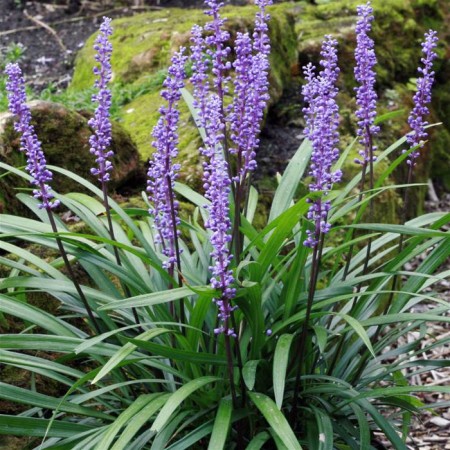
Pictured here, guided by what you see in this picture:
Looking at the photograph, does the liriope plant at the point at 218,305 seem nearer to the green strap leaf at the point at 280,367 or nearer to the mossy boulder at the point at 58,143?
the green strap leaf at the point at 280,367

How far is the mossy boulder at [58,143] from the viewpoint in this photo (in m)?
4.32

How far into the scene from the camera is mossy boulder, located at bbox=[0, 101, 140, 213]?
170 inches

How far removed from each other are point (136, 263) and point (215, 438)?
1213 mm

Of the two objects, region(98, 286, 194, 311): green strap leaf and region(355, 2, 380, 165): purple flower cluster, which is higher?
region(355, 2, 380, 165): purple flower cluster

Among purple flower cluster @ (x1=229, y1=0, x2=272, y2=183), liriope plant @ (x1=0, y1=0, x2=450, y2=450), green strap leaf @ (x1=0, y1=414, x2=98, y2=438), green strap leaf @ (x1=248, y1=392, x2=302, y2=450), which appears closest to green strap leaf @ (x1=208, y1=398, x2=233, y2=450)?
liriope plant @ (x1=0, y1=0, x2=450, y2=450)

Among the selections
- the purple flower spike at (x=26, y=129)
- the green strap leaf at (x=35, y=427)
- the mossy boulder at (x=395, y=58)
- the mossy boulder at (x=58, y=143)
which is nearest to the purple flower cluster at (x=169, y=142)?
the purple flower spike at (x=26, y=129)

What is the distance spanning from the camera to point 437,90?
334 inches

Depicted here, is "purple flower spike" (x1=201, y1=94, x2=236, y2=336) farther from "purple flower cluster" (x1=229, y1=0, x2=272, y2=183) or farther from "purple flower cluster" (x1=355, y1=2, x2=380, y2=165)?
"purple flower cluster" (x1=355, y1=2, x2=380, y2=165)

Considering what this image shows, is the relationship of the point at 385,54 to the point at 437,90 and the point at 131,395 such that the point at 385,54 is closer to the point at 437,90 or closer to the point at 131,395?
the point at 437,90

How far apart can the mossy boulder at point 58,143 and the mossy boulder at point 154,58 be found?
62 centimetres

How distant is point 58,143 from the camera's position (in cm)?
461

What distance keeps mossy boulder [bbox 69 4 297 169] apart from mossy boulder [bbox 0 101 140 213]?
2.03 feet

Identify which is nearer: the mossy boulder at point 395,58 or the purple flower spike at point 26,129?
the purple flower spike at point 26,129

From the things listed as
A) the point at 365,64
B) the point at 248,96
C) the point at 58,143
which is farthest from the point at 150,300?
the point at 58,143
